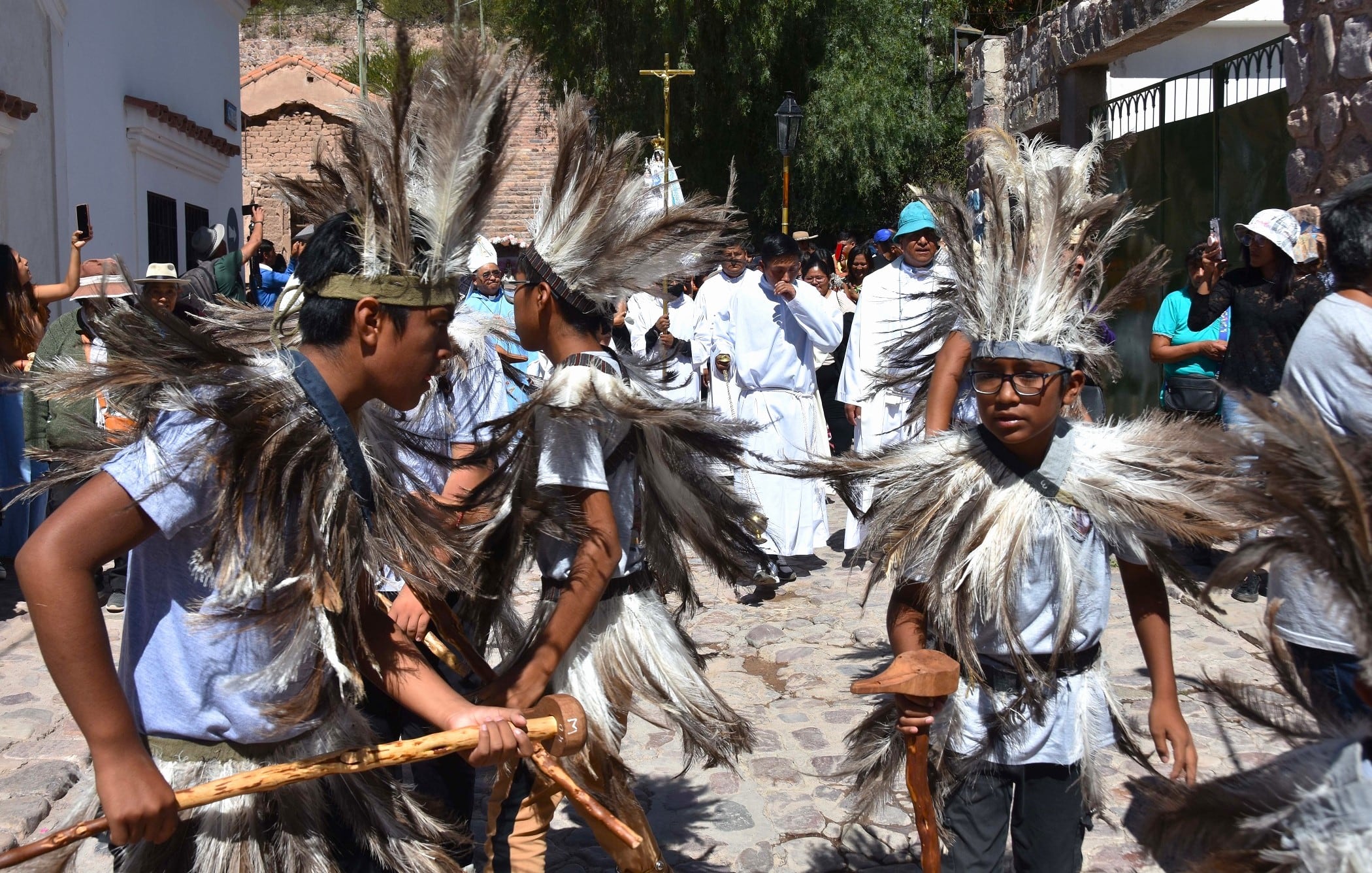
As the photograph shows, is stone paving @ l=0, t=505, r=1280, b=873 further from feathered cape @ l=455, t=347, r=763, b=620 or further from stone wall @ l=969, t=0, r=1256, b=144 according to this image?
stone wall @ l=969, t=0, r=1256, b=144

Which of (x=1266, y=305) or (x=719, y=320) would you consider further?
(x=719, y=320)

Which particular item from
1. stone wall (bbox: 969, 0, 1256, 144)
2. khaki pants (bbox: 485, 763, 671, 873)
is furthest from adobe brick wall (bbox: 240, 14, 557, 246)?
stone wall (bbox: 969, 0, 1256, 144)

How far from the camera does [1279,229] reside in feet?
19.9

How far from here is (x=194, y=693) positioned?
2.13 meters

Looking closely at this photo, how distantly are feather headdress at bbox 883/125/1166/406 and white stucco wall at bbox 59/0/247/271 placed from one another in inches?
441

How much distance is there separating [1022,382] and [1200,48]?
1080 cm

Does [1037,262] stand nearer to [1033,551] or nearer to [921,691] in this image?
[1033,551]

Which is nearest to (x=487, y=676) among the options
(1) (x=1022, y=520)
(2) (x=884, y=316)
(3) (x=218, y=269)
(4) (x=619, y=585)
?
(4) (x=619, y=585)

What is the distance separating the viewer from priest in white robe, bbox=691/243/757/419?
7.85 meters

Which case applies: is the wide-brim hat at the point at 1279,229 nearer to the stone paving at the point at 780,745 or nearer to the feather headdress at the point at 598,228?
the stone paving at the point at 780,745

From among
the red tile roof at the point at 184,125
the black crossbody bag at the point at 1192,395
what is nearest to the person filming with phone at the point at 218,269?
the red tile roof at the point at 184,125

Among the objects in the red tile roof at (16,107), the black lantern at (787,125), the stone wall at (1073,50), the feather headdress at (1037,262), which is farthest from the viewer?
the black lantern at (787,125)

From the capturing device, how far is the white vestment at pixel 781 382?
7461 millimetres

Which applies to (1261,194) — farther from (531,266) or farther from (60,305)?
(60,305)
